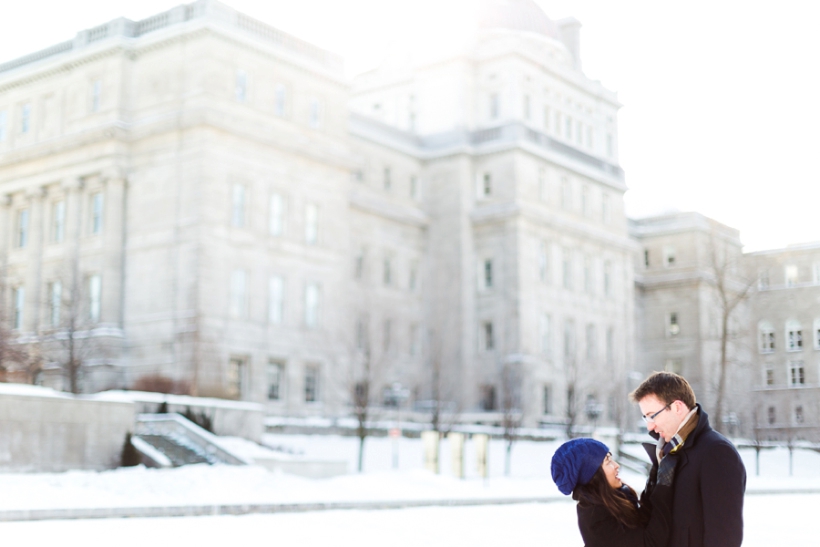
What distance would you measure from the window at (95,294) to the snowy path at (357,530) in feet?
99.2

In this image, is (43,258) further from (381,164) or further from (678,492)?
(678,492)

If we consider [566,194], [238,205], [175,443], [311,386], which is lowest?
[175,443]

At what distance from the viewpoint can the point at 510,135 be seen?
61.5 m

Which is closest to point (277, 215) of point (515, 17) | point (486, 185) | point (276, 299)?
point (276, 299)

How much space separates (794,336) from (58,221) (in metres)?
33.5

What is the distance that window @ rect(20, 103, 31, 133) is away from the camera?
51.8 metres

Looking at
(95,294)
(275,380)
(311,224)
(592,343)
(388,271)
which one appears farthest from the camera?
(592,343)

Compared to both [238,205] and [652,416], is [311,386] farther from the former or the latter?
[652,416]

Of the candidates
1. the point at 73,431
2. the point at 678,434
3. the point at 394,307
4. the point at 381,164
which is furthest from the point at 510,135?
the point at 678,434

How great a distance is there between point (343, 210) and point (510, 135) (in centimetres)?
1282

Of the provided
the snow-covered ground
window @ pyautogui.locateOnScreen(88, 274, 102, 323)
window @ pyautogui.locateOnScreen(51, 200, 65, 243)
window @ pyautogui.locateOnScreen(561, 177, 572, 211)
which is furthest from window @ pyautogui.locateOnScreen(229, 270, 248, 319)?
window @ pyautogui.locateOnScreen(561, 177, 572, 211)

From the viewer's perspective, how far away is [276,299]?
4944 centimetres

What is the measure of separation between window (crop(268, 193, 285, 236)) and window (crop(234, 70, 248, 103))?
14.6 ft

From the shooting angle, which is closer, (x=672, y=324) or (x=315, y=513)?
(x=315, y=513)
